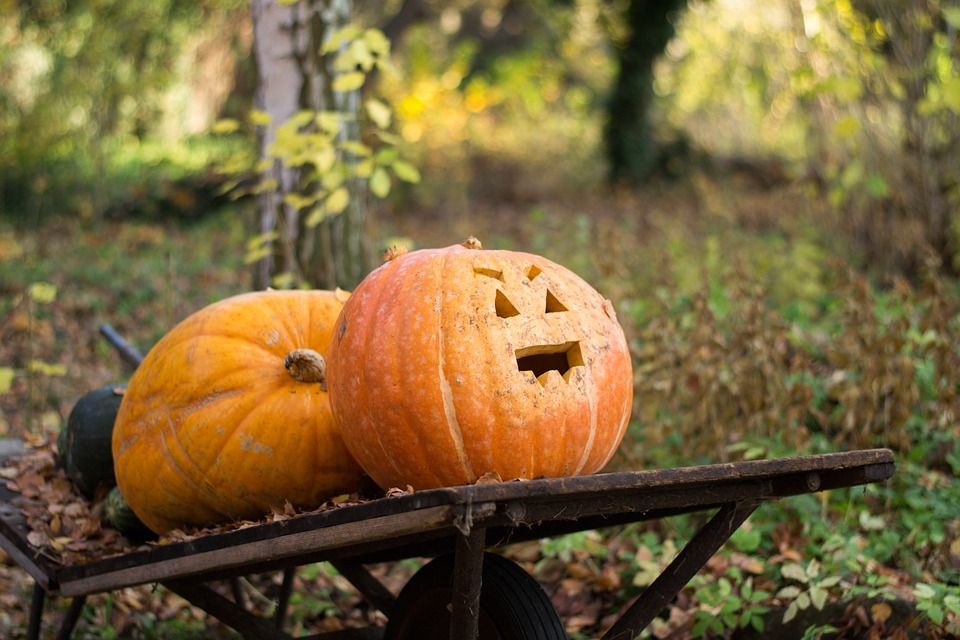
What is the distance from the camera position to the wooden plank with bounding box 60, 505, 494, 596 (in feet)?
4.93

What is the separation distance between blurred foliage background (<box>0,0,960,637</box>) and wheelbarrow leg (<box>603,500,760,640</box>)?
2.97 feet

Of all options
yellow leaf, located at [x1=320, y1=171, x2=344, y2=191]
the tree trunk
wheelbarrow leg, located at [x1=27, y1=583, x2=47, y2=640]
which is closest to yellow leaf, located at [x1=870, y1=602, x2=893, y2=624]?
wheelbarrow leg, located at [x1=27, y1=583, x2=47, y2=640]

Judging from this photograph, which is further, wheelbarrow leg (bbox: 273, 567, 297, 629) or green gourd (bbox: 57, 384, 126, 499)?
wheelbarrow leg (bbox: 273, 567, 297, 629)

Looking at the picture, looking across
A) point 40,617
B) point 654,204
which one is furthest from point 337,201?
point 654,204

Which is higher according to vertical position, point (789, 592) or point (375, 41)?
point (375, 41)

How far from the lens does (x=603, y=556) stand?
343cm

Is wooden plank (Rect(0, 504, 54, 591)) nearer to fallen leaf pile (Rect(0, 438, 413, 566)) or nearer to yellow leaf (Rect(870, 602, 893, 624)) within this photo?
fallen leaf pile (Rect(0, 438, 413, 566))

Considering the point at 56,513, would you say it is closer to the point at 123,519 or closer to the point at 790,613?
the point at 123,519

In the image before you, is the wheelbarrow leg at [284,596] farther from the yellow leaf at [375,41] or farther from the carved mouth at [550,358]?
the yellow leaf at [375,41]

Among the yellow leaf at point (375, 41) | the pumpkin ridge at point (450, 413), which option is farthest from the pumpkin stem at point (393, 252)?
the yellow leaf at point (375, 41)

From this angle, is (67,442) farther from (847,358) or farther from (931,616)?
(847,358)

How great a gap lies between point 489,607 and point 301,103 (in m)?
2.92

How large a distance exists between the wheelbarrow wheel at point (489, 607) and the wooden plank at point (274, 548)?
354 millimetres

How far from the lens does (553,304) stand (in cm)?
206
